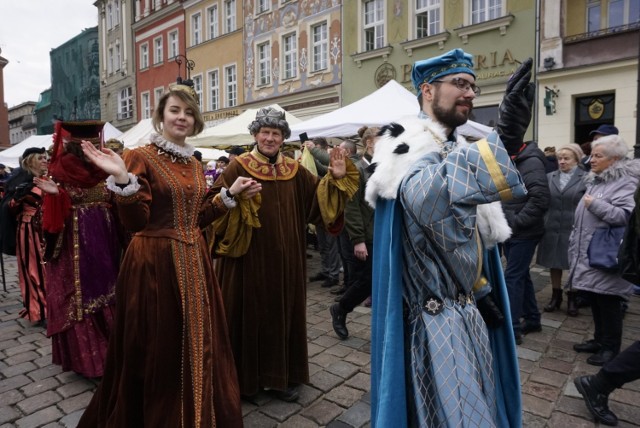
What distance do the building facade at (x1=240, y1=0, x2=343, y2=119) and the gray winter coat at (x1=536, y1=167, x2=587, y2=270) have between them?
1265 cm

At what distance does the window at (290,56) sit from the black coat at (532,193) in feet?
50.2

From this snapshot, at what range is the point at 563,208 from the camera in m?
4.75

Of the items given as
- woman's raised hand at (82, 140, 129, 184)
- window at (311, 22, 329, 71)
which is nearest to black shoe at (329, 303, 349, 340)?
woman's raised hand at (82, 140, 129, 184)

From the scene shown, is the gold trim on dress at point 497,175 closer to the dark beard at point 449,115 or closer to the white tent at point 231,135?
the dark beard at point 449,115

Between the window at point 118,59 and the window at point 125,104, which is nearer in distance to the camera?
the window at point 125,104

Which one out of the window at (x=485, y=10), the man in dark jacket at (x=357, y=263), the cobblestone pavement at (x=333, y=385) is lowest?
the cobblestone pavement at (x=333, y=385)

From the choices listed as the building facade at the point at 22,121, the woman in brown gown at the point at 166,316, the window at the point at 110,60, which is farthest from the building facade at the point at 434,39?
the building facade at the point at 22,121

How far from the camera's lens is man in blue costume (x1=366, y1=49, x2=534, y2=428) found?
1.47 m

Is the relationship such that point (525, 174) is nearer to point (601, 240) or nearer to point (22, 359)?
point (601, 240)

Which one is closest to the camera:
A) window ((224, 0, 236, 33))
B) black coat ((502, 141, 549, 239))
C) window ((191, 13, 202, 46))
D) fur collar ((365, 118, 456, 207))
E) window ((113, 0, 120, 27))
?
fur collar ((365, 118, 456, 207))

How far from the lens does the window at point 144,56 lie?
90.8 ft

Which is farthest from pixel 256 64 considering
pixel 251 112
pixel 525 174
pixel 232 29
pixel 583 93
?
pixel 525 174

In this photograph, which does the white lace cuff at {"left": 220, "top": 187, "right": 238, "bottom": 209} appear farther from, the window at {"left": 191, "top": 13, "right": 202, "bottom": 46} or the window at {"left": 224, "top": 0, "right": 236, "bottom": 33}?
the window at {"left": 191, "top": 13, "right": 202, "bottom": 46}

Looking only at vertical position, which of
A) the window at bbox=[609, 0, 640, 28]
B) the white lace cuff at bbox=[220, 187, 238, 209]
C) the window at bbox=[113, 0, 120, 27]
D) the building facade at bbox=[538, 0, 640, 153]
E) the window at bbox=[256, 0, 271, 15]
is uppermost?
the window at bbox=[113, 0, 120, 27]
